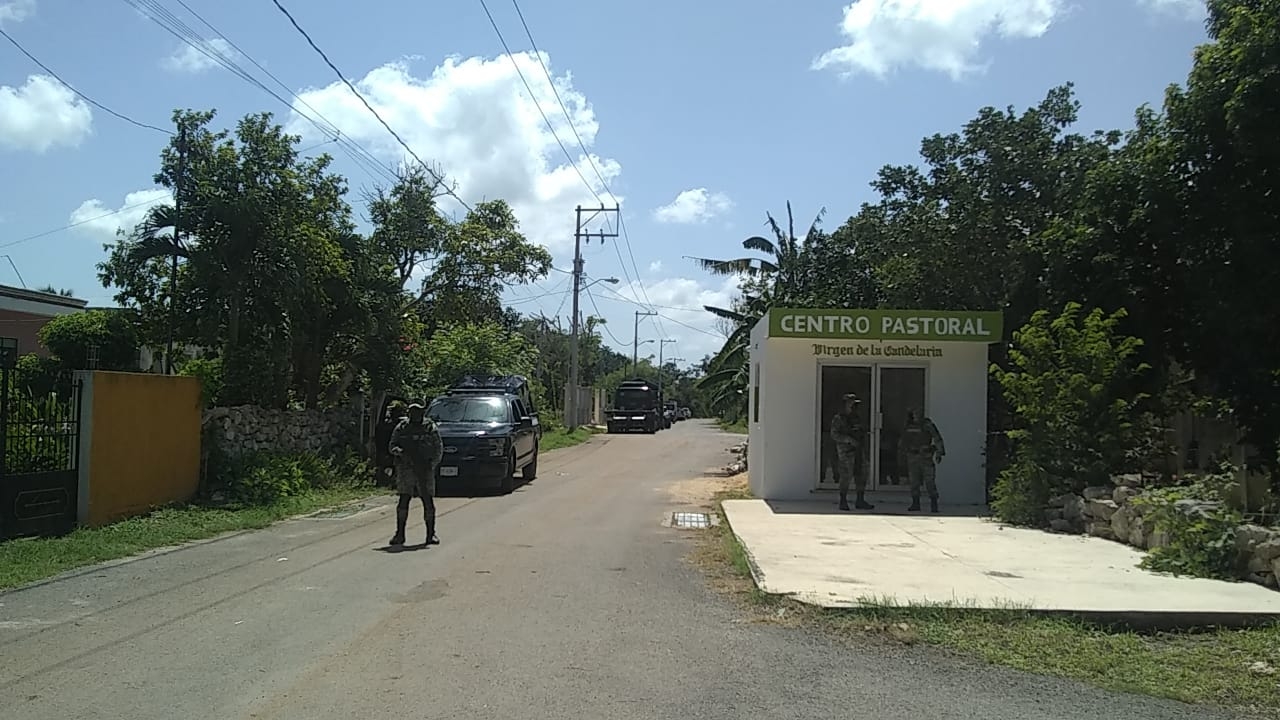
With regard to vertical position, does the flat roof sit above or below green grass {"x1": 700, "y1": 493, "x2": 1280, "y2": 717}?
above

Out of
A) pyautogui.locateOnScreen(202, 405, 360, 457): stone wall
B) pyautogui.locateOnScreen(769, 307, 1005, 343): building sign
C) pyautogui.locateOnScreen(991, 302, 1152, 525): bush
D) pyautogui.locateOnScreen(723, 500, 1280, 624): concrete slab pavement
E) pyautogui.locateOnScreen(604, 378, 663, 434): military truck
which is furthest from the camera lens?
pyautogui.locateOnScreen(604, 378, 663, 434): military truck

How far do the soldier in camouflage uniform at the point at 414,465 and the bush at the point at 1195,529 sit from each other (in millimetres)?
8046

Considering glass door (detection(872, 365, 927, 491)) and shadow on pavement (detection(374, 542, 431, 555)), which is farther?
glass door (detection(872, 365, 927, 491))

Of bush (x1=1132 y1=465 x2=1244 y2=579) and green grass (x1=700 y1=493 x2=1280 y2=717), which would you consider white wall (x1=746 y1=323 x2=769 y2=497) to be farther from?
green grass (x1=700 y1=493 x2=1280 y2=717)

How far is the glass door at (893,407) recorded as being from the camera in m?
17.2

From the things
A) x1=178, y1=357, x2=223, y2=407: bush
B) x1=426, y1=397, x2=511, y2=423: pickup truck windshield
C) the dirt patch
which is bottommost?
the dirt patch

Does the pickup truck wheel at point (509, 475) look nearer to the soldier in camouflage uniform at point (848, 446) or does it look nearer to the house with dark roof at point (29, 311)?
the soldier in camouflage uniform at point (848, 446)

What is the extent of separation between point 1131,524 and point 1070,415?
2415 mm

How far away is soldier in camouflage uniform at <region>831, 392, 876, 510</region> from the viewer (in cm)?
1554

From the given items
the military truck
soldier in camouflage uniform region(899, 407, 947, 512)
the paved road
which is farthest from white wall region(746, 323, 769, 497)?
the military truck

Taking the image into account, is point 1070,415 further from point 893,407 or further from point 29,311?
point 29,311

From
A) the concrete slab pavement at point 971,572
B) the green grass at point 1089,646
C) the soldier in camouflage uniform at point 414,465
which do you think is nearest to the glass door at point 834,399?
the concrete slab pavement at point 971,572

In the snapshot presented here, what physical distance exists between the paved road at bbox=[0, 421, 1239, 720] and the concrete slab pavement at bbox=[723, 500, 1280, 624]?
1256 millimetres

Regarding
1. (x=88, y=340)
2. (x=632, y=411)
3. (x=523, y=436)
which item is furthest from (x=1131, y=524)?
(x=632, y=411)
